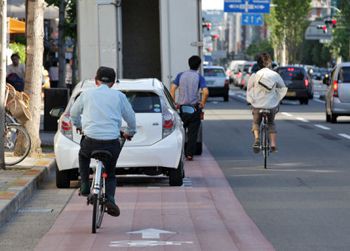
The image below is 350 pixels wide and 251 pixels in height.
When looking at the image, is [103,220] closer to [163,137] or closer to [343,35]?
[163,137]

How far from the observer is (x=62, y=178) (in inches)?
603

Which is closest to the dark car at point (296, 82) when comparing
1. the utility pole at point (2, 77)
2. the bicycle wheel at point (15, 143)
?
the bicycle wheel at point (15, 143)

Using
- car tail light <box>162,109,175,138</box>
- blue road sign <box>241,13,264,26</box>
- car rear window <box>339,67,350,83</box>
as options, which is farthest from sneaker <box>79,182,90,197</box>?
blue road sign <box>241,13,264,26</box>

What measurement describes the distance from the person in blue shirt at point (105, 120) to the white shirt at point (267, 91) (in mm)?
7574

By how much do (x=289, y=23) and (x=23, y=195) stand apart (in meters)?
111

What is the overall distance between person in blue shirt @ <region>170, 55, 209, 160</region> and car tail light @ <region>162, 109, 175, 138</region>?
13.5ft

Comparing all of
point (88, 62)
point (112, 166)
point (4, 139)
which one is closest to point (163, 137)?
point (4, 139)

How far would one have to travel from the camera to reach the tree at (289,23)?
398ft

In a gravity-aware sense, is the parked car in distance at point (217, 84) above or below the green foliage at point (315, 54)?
above

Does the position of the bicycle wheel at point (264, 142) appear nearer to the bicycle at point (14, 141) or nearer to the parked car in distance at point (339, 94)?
the bicycle at point (14, 141)

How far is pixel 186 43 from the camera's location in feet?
68.1

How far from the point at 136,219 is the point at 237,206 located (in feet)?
5.24

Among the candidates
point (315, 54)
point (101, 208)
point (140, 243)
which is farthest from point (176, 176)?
point (315, 54)

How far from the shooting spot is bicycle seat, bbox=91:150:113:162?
11094mm
